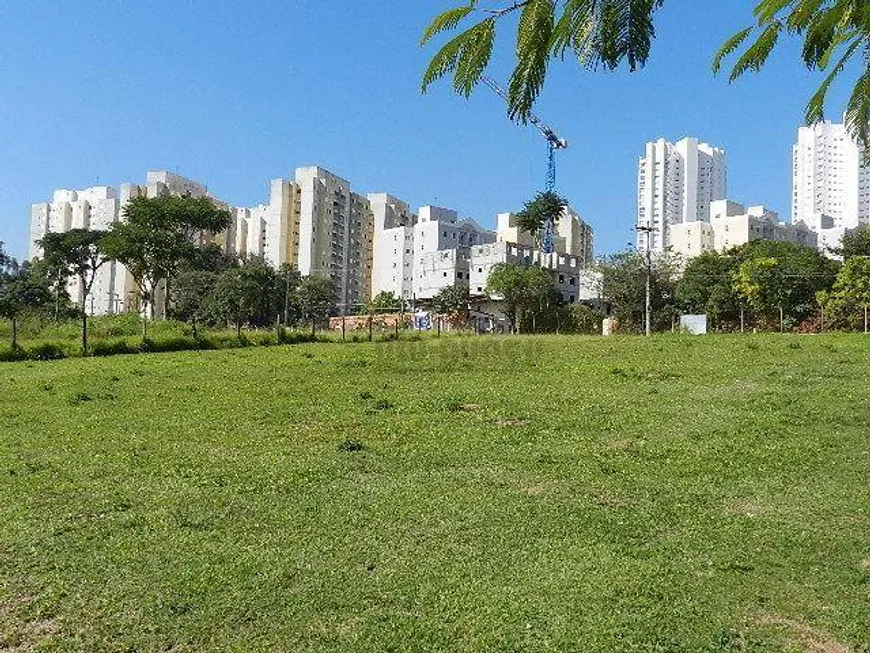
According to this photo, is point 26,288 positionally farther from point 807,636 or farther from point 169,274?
point 807,636

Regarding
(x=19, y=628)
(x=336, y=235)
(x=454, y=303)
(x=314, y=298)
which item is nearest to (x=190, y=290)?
(x=314, y=298)

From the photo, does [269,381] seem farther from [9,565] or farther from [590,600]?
[590,600]

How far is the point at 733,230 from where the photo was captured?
102m

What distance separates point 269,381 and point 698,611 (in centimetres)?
1425

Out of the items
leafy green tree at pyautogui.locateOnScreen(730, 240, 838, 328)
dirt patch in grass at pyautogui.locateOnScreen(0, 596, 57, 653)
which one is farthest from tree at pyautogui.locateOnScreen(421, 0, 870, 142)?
leafy green tree at pyautogui.locateOnScreen(730, 240, 838, 328)

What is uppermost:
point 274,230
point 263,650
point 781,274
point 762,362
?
point 274,230

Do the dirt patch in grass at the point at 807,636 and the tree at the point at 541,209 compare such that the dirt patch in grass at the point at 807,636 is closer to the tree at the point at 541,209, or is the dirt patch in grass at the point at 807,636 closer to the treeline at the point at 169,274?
the treeline at the point at 169,274

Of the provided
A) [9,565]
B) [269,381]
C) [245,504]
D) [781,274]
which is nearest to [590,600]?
[245,504]

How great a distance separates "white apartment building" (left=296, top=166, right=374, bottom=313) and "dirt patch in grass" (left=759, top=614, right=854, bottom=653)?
99.2 m

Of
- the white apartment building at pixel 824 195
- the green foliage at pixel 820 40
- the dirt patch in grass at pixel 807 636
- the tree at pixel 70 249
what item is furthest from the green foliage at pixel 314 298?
the green foliage at pixel 820 40

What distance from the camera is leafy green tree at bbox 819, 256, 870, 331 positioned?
43.5 metres

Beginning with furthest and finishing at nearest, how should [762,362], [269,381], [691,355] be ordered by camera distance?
[691,355] < [762,362] < [269,381]

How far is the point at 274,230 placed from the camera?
110 metres

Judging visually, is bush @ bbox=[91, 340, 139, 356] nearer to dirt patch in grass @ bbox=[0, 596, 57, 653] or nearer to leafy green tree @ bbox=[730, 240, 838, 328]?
dirt patch in grass @ bbox=[0, 596, 57, 653]
